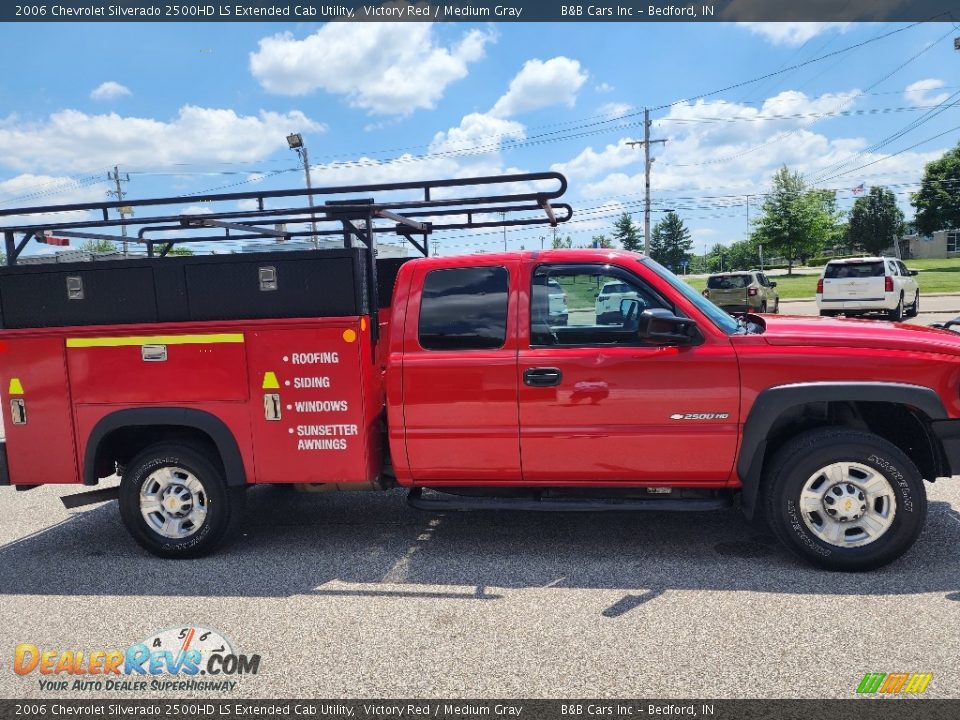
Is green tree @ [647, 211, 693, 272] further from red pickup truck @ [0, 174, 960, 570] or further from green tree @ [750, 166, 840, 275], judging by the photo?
red pickup truck @ [0, 174, 960, 570]

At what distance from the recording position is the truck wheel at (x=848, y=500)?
3.84m

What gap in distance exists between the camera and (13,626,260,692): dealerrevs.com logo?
313cm

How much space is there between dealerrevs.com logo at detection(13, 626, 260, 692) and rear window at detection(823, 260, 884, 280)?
61.8 feet

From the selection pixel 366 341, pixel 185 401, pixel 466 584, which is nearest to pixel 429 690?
pixel 466 584

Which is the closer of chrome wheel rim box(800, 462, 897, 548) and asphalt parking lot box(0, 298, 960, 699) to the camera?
asphalt parking lot box(0, 298, 960, 699)

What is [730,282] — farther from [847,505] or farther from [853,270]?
[847,505]

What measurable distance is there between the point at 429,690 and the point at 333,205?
2.86 meters

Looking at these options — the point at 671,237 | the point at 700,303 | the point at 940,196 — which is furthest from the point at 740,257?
the point at 700,303

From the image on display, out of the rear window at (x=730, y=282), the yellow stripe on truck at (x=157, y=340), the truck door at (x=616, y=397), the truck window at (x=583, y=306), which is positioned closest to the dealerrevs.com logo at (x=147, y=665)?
the yellow stripe on truck at (x=157, y=340)

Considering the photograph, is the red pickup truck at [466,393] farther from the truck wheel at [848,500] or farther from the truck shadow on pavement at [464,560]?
the truck shadow on pavement at [464,560]

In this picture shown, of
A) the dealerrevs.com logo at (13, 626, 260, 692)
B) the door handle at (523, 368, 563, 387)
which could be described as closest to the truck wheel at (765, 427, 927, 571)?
the door handle at (523, 368, 563, 387)

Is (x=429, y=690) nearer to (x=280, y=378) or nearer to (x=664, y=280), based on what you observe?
(x=280, y=378)

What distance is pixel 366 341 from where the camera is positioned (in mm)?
4375

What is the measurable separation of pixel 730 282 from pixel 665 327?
20438 mm
